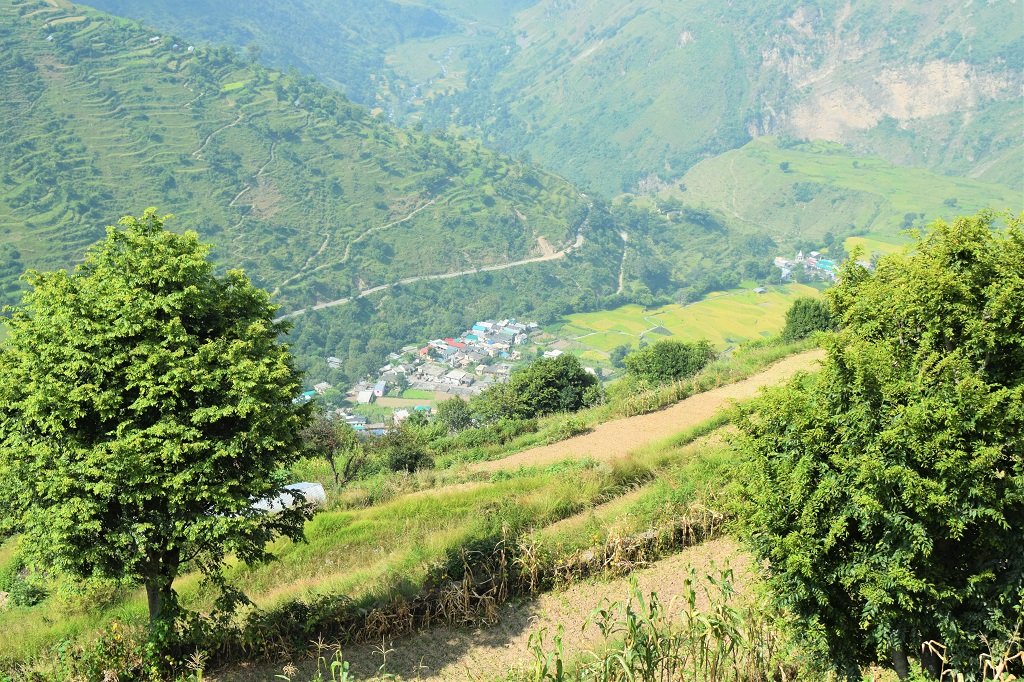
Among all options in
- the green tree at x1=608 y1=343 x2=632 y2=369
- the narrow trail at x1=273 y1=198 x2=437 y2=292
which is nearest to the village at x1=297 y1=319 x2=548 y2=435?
the green tree at x1=608 y1=343 x2=632 y2=369

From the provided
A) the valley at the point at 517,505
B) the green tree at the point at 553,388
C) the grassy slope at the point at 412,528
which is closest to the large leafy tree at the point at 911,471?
the valley at the point at 517,505

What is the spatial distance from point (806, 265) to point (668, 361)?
11093 centimetres

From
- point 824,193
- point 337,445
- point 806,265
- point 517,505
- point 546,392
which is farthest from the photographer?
point 824,193

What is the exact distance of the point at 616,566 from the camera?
11.6 meters

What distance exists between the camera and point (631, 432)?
1906 cm

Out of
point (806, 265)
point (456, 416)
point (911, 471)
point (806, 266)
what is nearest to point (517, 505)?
point (911, 471)

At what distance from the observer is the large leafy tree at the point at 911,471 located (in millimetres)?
6777

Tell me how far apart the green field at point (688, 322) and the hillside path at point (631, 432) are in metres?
73.3

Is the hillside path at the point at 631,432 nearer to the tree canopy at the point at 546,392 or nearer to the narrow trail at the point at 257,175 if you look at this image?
the tree canopy at the point at 546,392

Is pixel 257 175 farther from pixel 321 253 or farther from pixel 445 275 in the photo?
pixel 445 275

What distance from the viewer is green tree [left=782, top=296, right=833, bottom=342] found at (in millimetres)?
28406

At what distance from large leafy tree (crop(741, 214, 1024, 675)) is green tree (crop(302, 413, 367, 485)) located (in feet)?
42.6

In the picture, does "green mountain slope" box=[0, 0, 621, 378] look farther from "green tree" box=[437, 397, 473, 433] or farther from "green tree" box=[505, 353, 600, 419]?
"green tree" box=[505, 353, 600, 419]

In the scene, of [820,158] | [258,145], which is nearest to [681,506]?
[258,145]
